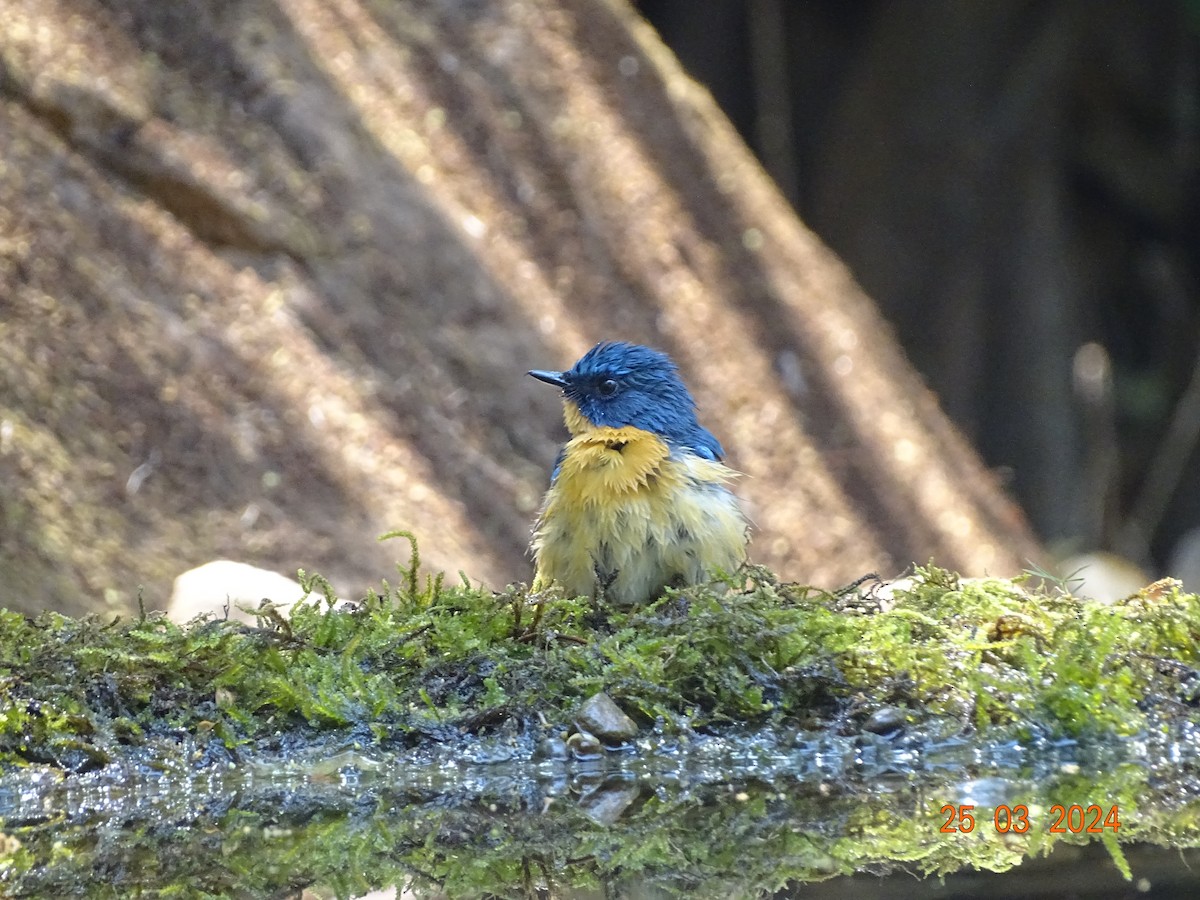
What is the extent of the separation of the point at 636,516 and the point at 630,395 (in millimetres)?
835

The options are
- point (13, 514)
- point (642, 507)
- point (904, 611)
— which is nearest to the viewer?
point (904, 611)

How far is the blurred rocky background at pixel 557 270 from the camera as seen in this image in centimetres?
741

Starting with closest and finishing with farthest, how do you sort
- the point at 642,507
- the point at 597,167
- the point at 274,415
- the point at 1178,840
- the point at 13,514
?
the point at 1178,840, the point at 642,507, the point at 13,514, the point at 274,415, the point at 597,167

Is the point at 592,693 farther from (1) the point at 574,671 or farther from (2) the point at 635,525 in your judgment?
(2) the point at 635,525

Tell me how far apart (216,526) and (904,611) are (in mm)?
4419

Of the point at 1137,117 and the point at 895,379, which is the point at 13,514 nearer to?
the point at 895,379

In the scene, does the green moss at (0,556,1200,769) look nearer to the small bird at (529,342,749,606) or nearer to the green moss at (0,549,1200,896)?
the green moss at (0,549,1200,896)

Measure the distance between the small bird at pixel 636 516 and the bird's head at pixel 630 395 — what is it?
0.03m

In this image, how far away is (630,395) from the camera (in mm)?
5102

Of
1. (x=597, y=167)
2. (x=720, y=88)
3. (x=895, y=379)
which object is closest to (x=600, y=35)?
(x=597, y=167)

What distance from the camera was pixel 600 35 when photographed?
1016 centimetres

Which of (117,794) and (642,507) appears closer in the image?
(117,794)
